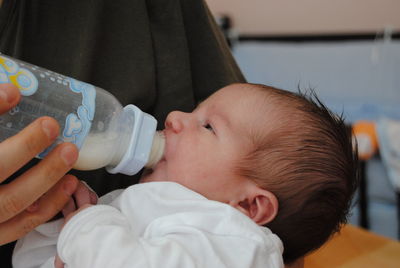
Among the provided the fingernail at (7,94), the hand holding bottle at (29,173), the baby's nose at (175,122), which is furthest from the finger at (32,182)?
the baby's nose at (175,122)

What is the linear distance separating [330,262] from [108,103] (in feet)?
2.52

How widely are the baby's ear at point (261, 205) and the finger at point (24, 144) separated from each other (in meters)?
0.43

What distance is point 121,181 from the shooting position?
3.37 ft

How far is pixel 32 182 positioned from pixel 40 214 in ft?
0.40

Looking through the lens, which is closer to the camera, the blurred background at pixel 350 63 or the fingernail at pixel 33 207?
the fingernail at pixel 33 207

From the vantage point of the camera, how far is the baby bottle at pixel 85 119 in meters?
0.68

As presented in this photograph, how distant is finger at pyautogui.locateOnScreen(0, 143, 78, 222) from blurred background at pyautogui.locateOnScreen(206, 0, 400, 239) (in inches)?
78.0

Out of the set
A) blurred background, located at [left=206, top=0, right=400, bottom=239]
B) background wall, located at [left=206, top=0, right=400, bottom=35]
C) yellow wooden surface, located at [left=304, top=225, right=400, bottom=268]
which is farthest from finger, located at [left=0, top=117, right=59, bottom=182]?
background wall, located at [left=206, top=0, right=400, bottom=35]

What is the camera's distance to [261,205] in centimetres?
88

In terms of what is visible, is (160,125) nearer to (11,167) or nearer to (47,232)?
(47,232)

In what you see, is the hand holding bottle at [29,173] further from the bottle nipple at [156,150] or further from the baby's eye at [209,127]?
the baby's eye at [209,127]

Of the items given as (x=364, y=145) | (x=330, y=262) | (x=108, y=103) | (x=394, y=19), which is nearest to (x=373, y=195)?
(x=364, y=145)

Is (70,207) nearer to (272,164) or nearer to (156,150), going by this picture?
(156,150)

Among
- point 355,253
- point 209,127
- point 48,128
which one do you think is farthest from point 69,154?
point 355,253
